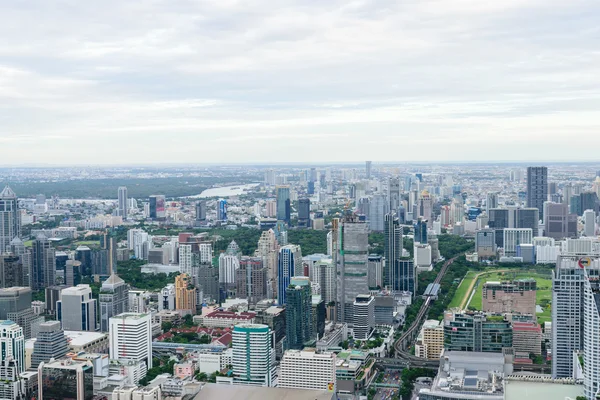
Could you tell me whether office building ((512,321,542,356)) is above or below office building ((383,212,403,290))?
below

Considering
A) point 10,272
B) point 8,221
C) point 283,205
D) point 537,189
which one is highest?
point 537,189

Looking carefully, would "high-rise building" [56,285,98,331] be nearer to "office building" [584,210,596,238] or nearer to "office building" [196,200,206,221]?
"office building" [584,210,596,238]

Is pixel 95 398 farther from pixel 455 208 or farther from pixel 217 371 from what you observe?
pixel 455 208

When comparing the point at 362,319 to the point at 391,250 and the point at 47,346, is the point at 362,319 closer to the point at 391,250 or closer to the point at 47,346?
the point at 391,250

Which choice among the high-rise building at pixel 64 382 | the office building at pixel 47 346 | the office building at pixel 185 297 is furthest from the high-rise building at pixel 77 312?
the high-rise building at pixel 64 382

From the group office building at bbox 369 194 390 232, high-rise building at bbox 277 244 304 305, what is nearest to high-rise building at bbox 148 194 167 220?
office building at bbox 369 194 390 232

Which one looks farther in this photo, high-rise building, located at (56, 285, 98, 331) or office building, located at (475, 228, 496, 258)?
office building, located at (475, 228, 496, 258)

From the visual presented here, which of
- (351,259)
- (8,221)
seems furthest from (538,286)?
(8,221)
